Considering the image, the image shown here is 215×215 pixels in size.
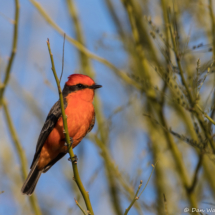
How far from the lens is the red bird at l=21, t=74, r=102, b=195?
483 centimetres

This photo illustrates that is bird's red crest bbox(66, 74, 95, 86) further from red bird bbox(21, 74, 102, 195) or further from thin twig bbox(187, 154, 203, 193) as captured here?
thin twig bbox(187, 154, 203, 193)

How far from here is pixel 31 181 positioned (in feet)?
17.4

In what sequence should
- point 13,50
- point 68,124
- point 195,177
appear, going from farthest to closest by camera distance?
point 68,124, point 13,50, point 195,177

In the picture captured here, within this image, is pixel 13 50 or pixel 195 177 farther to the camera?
pixel 13 50

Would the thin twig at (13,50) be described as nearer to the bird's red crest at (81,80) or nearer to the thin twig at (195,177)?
the bird's red crest at (81,80)

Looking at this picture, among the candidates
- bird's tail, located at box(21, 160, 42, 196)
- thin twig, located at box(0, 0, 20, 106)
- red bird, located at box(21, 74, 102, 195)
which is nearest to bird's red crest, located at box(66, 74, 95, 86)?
red bird, located at box(21, 74, 102, 195)

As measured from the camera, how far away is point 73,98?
5082 millimetres

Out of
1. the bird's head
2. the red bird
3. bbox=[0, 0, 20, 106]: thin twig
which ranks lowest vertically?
the red bird

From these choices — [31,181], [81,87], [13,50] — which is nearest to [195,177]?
[81,87]

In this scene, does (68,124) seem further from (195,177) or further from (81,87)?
(195,177)

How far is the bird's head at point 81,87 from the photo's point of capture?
5223mm

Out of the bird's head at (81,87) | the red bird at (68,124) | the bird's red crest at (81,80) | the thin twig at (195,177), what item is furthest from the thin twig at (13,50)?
the thin twig at (195,177)

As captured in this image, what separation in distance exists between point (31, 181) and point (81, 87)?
64.4 inches

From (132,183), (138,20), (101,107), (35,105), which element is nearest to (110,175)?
(132,183)
